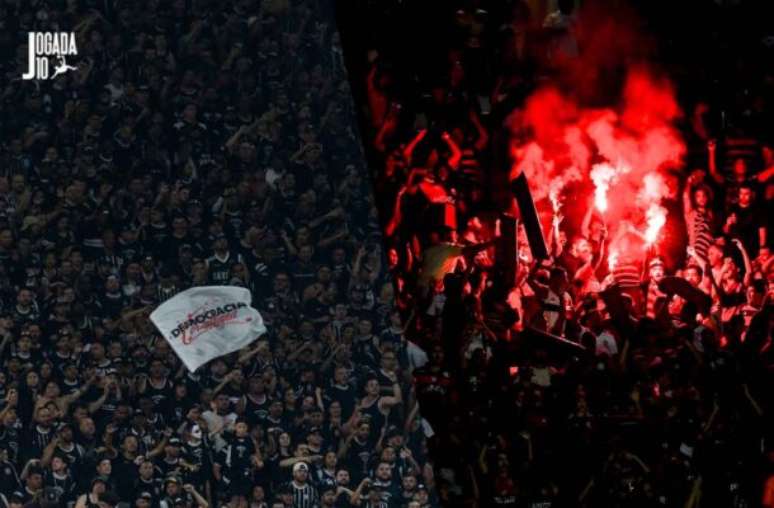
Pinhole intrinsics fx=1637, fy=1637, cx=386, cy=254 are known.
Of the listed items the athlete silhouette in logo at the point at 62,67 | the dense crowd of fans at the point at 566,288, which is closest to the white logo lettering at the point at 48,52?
the athlete silhouette in logo at the point at 62,67

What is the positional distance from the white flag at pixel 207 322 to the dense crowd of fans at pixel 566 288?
252 centimetres

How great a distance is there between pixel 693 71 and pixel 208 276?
7085 millimetres

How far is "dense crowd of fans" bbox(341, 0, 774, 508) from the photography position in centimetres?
A: 1909

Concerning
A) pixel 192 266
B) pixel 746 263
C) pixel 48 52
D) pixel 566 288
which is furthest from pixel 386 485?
pixel 48 52

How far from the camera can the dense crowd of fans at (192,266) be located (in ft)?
57.2

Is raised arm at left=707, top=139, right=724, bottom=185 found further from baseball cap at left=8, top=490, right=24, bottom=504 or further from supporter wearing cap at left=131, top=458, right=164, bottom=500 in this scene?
baseball cap at left=8, top=490, right=24, bottom=504

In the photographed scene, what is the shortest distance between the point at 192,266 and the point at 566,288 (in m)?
4.85

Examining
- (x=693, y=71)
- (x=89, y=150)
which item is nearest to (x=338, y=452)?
(x=89, y=150)

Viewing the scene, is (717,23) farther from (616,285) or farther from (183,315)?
(183,315)

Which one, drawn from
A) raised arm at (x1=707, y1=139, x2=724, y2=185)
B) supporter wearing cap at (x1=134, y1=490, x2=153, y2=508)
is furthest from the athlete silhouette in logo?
raised arm at (x1=707, y1=139, x2=724, y2=185)

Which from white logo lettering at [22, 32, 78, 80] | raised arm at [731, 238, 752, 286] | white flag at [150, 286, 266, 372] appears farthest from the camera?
raised arm at [731, 238, 752, 286]

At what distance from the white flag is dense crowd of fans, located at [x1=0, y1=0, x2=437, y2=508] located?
0.42 ft

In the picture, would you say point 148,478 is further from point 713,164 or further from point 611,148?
point 713,164

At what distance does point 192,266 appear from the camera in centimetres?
1831
